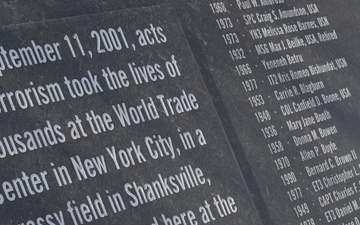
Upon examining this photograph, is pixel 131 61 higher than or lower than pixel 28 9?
lower

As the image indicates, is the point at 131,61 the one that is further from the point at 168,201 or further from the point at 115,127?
the point at 168,201

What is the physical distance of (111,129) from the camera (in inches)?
157

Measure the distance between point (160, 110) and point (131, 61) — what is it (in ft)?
0.89

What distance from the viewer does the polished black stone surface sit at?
3719 millimetres

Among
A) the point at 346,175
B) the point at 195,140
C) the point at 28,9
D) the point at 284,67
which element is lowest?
the point at 346,175

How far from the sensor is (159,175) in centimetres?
405

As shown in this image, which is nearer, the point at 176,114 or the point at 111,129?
the point at 111,129

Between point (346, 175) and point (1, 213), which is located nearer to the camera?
point (1, 213)

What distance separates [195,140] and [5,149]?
1000 mm

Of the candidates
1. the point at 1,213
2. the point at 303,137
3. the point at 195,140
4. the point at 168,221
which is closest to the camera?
the point at 1,213

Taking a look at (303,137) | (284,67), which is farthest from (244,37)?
(303,137)

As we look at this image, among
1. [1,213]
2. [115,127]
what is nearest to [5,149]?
[1,213]

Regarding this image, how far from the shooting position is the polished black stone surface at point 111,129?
372cm

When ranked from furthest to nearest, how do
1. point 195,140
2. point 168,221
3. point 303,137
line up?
point 303,137 → point 195,140 → point 168,221
